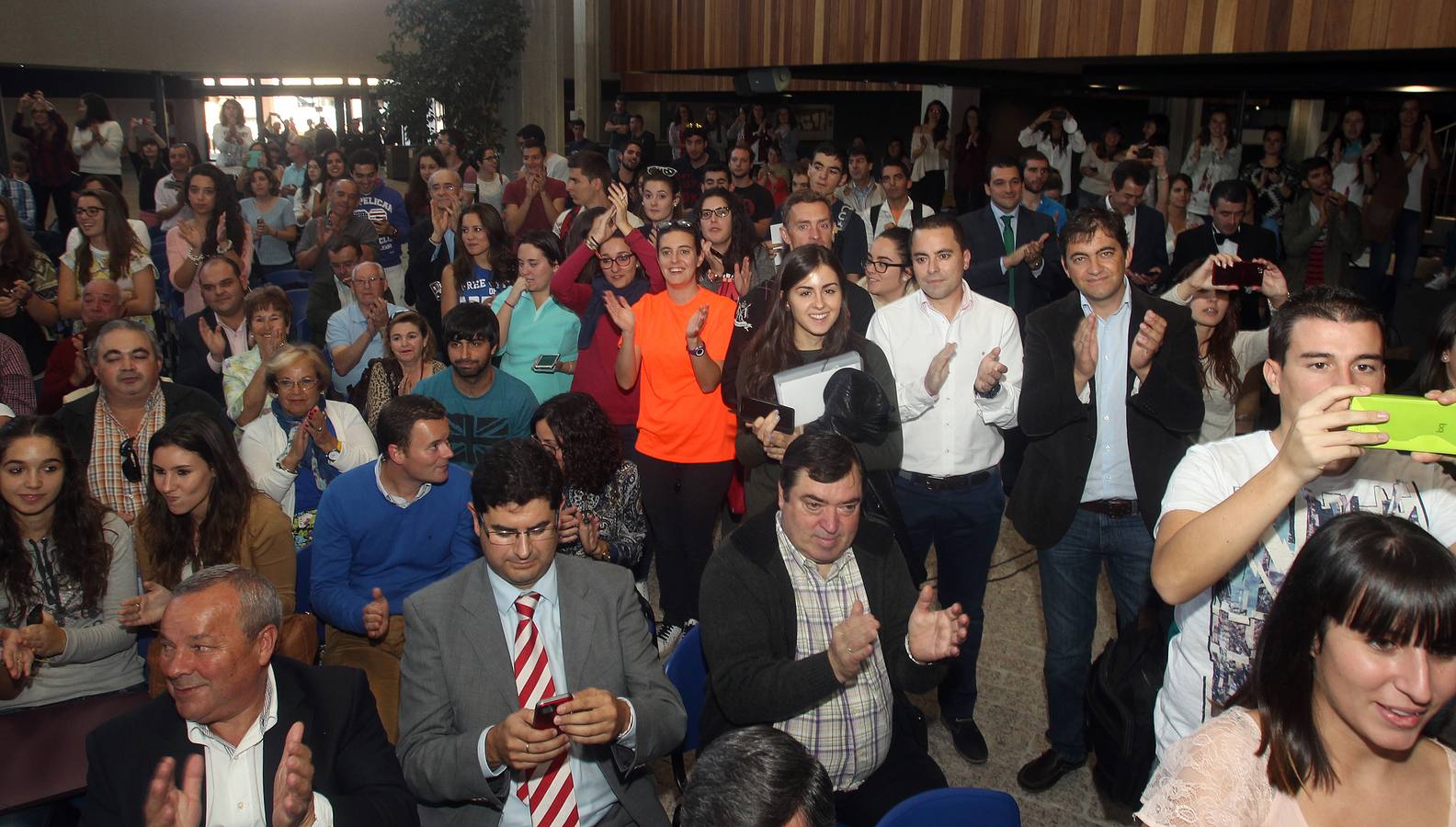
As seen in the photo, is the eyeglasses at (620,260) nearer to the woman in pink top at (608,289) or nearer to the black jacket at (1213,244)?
the woman in pink top at (608,289)

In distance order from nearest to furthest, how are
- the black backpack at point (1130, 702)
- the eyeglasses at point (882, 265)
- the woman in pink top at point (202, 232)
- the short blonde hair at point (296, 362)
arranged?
1. the black backpack at point (1130, 702)
2. the short blonde hair at point (296, 362)
3. the eyeglasses at point (882, 265)
4. the woman in pink top at point (202, 232)

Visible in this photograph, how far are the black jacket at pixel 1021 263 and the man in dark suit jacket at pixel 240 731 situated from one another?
401cm

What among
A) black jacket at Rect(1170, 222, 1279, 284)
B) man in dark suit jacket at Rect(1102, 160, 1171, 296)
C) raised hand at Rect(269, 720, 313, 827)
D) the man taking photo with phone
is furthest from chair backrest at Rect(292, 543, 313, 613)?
man in dark suit jacket at Rect(1102, 160, 1171, 296)

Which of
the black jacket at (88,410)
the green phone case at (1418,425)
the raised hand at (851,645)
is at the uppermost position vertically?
the green phone case at (1418,425)

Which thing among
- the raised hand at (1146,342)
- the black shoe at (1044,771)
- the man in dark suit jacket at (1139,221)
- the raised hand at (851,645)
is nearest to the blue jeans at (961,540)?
the black shoe at (1044,771)

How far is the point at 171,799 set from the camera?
1.80 m

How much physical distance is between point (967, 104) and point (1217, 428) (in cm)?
965

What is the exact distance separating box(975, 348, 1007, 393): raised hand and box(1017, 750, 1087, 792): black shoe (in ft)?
3.99

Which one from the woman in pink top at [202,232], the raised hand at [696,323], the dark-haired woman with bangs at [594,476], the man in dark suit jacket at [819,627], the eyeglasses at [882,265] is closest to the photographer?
the man in dark suit jacket at [819,627]

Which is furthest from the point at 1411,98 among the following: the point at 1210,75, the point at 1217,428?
the point at 1217,428

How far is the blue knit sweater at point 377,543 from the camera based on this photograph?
127 inches

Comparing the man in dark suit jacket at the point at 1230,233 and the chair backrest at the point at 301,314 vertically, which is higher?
the man in dark suit jacket at the point at 1230,233

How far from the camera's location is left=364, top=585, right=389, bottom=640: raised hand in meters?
3.06

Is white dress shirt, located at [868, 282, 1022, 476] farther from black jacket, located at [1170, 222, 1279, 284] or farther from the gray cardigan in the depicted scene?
the gray cardigan
